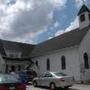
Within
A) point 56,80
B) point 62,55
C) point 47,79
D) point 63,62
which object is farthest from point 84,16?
point 56,80

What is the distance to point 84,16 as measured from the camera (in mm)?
36000

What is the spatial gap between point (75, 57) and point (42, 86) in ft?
28.4

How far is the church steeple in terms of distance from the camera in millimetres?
35034

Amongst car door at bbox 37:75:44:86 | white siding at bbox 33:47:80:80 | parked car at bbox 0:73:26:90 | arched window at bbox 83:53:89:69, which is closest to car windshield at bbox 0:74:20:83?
parked car at bbox 0:73:26:90

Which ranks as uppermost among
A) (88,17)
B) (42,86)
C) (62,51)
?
(88,17)

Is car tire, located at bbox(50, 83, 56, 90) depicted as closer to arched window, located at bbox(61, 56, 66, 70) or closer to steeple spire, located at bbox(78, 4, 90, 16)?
arched window, located at bbox(61, 56, 66, 70)

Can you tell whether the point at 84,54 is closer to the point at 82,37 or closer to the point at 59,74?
the point at 82,37

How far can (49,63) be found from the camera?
3697 centimetres

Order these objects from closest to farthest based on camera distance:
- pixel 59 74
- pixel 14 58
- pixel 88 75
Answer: pixel 59 74 < pixel 88 75 < pixel 14 58

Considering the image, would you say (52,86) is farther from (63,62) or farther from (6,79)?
Answer: (63,62)

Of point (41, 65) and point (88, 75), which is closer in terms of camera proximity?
point (88, 75)

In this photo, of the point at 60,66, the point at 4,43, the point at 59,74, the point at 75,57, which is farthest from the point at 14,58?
the point at 59,74

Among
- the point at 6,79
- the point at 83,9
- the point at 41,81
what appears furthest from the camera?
the point at 83,9

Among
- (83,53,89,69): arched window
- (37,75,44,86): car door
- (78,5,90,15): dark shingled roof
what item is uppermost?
(78,5,90,15): dark shingled roof
